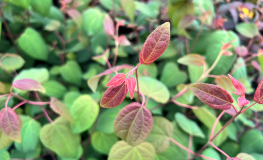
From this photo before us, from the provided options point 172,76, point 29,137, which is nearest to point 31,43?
point 29,137

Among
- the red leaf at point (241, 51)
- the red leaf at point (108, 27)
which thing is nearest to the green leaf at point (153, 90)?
the red leaf at point (108, 27)

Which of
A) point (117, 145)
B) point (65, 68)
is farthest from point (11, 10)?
point (117, 145)

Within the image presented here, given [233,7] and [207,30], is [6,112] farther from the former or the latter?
[233,7]

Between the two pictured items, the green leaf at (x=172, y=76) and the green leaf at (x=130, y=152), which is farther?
the green leaf at (x=172, y=76)

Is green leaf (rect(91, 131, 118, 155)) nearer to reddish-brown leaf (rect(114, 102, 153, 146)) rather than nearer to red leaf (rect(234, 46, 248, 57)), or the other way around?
reddish-brown leaf (rect(114, 102, 153, 146))

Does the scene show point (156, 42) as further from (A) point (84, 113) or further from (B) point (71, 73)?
(B) point (71, 73)

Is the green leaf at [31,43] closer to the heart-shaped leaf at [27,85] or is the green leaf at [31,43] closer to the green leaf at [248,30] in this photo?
the heart-shaped leaf at [27,85]
